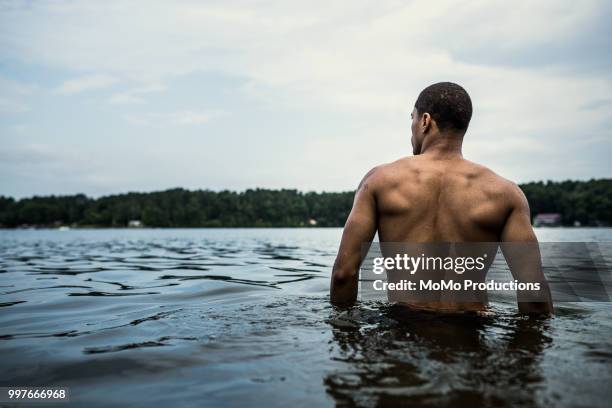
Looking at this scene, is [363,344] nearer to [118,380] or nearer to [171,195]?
[118,380]

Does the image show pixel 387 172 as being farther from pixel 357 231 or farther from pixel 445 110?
pixel 445 110

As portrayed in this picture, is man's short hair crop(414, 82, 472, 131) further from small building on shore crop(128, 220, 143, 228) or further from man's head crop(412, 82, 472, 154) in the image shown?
small building on shore crop(128, 220, 143, 228)

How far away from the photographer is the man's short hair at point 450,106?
12.6 ft

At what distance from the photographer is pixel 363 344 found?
287 cm

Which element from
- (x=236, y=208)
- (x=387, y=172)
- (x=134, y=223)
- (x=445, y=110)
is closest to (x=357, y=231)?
(x=387, y=172)

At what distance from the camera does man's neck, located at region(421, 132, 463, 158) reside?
3.79m

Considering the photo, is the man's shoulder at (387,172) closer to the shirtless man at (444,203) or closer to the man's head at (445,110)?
the shirtless man at (444,203)

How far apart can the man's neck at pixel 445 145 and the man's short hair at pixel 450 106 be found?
2.7 inches

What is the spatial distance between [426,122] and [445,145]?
0.26m

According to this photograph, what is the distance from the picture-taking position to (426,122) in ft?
12.8

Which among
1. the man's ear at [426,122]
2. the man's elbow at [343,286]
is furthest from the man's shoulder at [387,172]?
the man's elbow at [343,286]

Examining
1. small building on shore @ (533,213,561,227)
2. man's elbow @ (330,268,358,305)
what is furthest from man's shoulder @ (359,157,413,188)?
small building on shore @ (533,213,561,227)

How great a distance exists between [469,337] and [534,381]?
801mm

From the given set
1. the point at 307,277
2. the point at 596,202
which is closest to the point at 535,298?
the point at 307,277
